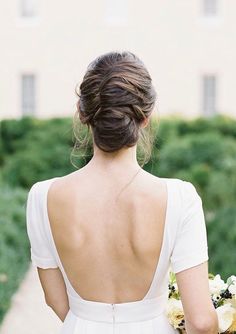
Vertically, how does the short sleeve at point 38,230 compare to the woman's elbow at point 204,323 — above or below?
above

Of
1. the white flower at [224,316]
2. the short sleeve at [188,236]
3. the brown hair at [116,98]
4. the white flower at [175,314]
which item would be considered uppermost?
the brown hair at [116,98]

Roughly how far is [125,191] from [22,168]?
15059mm

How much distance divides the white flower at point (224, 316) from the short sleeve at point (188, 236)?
348 millimetres

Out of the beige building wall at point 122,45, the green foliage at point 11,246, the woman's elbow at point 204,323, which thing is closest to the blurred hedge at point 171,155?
the green foliage at point 11,246

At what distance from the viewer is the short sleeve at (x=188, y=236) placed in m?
2.99

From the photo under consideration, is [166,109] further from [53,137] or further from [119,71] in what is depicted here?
[119,71]

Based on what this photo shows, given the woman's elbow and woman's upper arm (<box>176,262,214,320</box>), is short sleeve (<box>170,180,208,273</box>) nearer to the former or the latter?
woman's upper arm (<box>176,262,214,320</box>)

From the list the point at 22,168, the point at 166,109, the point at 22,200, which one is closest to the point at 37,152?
the point at 22,168

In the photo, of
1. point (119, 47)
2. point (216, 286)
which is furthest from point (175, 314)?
point (119, 47)

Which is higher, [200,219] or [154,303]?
[200,219]

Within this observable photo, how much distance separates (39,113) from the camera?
27219 mm

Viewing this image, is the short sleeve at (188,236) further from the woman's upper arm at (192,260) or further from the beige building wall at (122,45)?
the beige building wall at (122,45)

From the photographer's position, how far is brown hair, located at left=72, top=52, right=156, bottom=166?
297 cm

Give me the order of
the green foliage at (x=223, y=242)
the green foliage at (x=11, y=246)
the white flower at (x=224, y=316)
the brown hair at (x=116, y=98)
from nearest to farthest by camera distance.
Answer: the brown hair at (x=116, y=98) < the white flower at (x=224, y=316) < the green foliage at (x=11, y=246) < the green foliage at (x=223, y=242)
